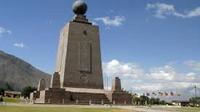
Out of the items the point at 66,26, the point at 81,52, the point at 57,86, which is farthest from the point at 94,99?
the point at 66,26

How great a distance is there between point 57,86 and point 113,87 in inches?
405

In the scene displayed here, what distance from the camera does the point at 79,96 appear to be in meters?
53.9

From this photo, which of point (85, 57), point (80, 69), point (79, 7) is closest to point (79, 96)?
point (80, 69)

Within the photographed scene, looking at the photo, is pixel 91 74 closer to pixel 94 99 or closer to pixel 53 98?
pixel 94 99

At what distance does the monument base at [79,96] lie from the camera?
51.2 meters

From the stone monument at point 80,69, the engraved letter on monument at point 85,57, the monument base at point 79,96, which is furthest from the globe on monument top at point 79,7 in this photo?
the monument base at point 79,96

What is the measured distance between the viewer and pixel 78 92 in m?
54.4

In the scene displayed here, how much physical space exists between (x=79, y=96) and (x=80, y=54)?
10.5m

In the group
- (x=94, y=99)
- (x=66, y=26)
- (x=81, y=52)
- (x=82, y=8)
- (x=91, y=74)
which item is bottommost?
(x=94, y=99)

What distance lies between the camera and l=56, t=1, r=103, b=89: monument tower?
5991 centimetres

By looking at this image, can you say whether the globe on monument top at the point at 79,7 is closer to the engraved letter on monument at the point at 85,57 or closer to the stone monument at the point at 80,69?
the stone monument at the point at 80,69

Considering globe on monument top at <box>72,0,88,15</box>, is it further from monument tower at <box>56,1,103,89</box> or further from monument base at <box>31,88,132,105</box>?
monument base at <box>31,88,132,105</box>

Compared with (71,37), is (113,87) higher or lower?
lower

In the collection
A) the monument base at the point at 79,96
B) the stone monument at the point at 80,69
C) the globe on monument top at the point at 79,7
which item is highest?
the globe on monument top at the point at 79,7
